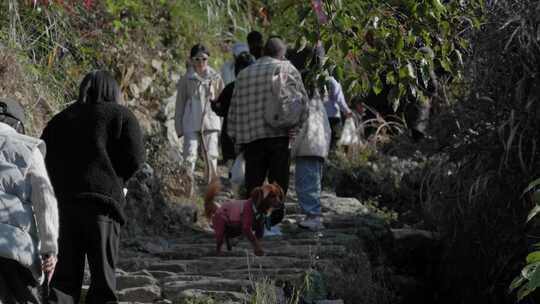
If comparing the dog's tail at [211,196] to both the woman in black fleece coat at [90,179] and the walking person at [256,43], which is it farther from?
the woman in black fleece coat at [90,179]

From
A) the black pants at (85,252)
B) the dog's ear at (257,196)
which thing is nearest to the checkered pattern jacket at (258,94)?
the dog's ear at (257,196)

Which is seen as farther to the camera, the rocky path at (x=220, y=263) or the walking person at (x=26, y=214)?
the rocky path at (x=220, y=263)

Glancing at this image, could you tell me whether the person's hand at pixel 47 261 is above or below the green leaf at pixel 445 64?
below

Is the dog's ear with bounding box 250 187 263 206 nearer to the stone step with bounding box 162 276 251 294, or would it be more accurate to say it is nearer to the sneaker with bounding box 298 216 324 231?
the stone step with bounding box 162 276 251 294

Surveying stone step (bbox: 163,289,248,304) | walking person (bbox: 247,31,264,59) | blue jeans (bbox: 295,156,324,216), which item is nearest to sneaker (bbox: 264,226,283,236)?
blue jeans (bbox: 295,156,324,216)

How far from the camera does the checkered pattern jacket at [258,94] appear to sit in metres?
10.3

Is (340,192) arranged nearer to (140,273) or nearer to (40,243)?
(140,273)

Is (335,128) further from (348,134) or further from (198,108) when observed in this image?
(198,108)

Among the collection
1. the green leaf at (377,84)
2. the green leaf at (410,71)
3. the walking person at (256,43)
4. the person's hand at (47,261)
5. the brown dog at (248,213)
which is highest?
the walking person at (256,43)

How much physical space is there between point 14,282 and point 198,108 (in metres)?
7.83

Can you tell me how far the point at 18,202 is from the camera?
573cm

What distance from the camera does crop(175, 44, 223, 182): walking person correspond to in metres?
13.5

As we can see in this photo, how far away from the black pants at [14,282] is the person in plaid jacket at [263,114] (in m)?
4.52

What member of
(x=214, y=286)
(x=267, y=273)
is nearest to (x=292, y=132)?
(x=267, y=273)
